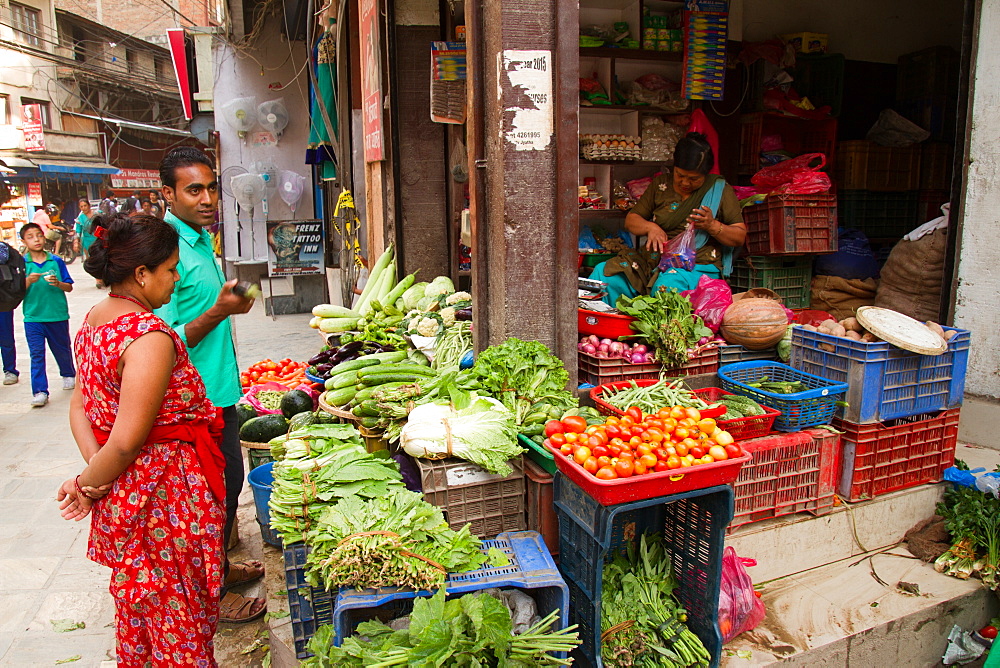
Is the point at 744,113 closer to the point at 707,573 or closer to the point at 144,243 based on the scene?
the point at 707,573

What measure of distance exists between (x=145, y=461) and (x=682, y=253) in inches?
162

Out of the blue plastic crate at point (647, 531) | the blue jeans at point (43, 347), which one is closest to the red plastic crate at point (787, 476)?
the blue plastic crate at point (647, 531)

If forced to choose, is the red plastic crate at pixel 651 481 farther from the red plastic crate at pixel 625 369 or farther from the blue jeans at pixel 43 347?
the blue jeans at pixel 43 347

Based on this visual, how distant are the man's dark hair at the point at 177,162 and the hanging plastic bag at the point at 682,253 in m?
3.49

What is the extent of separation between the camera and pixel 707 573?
9.77 ft

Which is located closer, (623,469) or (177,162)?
(623,469)

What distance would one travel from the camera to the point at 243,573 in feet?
13.2

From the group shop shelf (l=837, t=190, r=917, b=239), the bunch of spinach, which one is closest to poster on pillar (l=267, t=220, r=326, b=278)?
shop shelf (l=837, t=190, r=917, b=239)

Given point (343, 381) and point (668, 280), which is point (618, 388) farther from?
point (343, 381)

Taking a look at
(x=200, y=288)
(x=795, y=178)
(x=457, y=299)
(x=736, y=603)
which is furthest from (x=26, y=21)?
(x=736, y=603)

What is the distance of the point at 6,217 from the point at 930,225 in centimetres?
2921

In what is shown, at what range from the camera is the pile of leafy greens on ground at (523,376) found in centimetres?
343

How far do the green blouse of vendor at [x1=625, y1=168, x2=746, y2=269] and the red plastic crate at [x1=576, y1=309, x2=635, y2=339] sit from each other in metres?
1.23

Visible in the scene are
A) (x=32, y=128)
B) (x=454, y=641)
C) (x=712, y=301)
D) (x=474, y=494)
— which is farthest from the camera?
(x=32, y=128)
